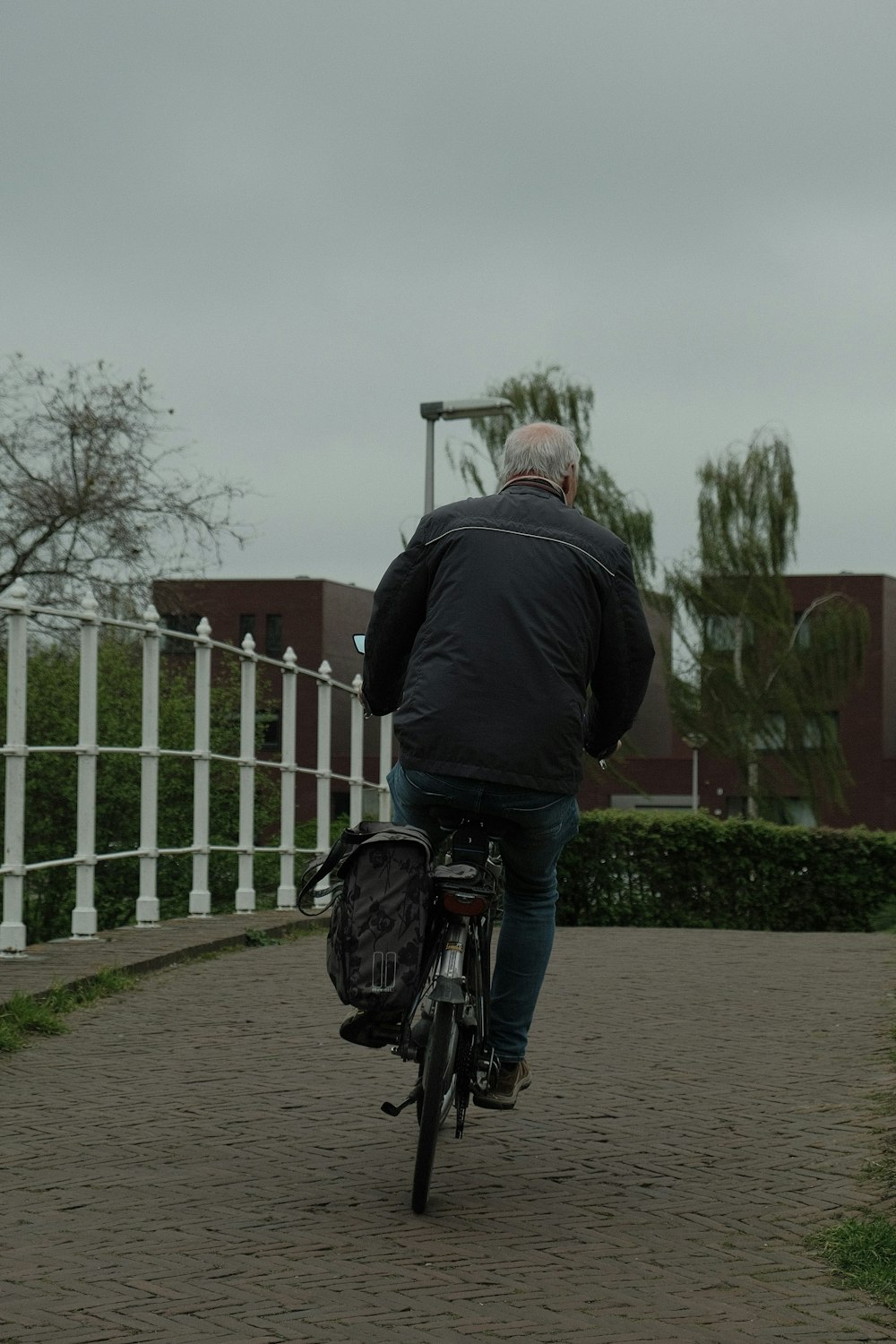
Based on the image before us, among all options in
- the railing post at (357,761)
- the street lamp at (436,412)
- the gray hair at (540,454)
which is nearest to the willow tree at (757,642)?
the street lamp at (436,412)

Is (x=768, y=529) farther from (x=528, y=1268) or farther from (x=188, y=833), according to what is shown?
(x=528, y=1268)

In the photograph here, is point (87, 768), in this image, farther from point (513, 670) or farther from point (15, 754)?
point (513, 670)

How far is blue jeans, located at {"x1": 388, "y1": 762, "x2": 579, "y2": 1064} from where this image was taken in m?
4.52

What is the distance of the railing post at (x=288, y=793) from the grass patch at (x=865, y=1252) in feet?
26.4

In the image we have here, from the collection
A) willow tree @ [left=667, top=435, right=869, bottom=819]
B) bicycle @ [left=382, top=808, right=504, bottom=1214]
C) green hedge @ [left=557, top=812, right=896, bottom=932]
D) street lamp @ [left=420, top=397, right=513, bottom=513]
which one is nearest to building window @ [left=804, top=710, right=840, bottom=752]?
willow tree @ [left=667, top=435, right=869, bottom=819]

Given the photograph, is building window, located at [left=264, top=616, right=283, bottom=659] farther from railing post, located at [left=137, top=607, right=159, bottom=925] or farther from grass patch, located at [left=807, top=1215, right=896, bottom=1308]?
grass patch, located at [left=807, top=1215, right=896, bottom=1308]

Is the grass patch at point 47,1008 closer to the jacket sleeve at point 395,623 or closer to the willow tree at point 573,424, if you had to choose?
the jacket sleeve at point 395,623

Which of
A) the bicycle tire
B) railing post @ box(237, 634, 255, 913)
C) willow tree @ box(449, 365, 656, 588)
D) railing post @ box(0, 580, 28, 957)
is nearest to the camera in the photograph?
the bicycle tire

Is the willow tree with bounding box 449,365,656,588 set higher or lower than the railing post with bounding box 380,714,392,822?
higher

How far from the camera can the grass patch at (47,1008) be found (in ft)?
21.3

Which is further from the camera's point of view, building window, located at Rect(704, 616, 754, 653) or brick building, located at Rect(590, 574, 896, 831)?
brick building, located at Rect(590, 574, 896, 831)

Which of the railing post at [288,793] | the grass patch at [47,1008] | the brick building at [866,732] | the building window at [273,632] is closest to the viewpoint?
the grass patch at [47,1008]

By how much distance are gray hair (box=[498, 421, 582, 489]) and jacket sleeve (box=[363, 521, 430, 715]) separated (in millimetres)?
342

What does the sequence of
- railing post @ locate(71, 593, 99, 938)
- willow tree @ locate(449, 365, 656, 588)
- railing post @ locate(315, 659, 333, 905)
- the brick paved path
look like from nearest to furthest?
the brick paved path → railing post @ locate(71, 593, 99, 938) → railing post @ locate(315, 659, 333, 905) → willow tree @ locate(449, 365, 656, 588)
